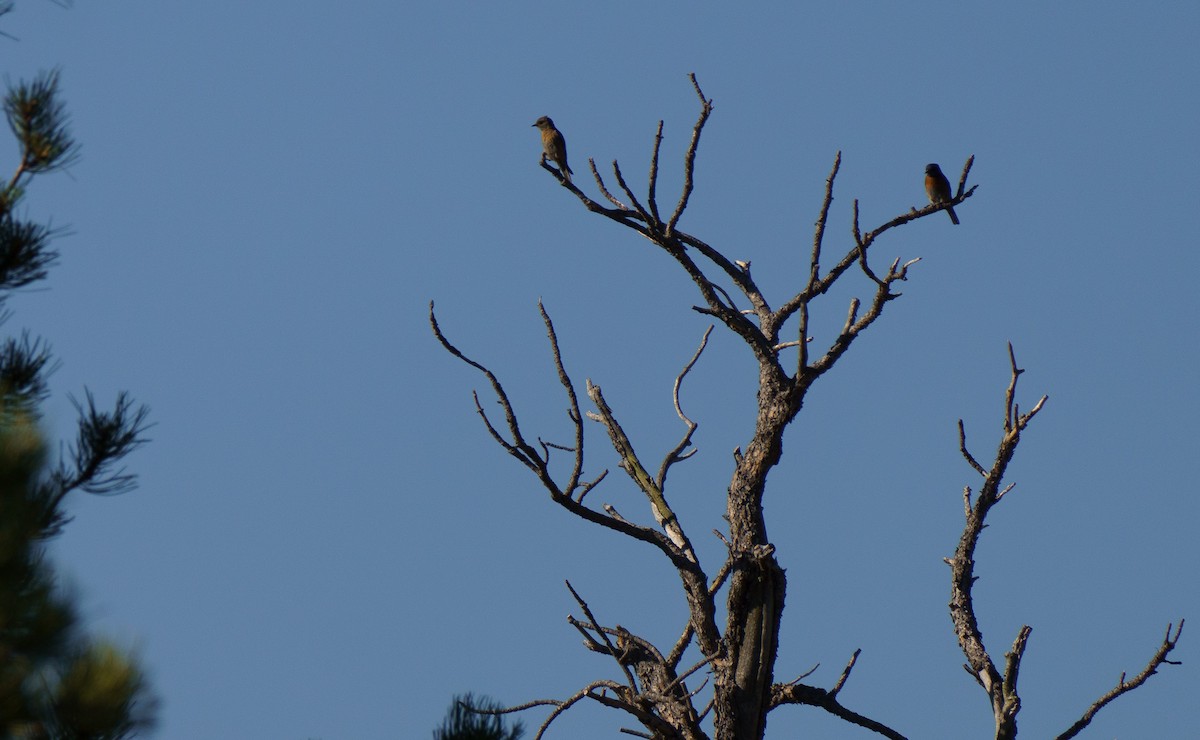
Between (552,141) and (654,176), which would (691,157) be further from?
(552,141)

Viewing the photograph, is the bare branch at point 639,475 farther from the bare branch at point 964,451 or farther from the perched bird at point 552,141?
the perched bird at point 552,141

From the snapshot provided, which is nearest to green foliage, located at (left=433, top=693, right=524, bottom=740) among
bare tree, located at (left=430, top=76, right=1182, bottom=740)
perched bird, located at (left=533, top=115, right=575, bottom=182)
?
bare tree, located at (left=430, top=76, right=1182, bottom=740)

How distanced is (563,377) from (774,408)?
0.79m

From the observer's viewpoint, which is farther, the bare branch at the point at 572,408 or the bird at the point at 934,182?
the bird at the point at 934,182

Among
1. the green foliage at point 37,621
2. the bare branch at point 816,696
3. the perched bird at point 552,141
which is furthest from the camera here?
the perched bird at point 552,141

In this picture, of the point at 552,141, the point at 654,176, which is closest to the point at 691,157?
the point at 654,176

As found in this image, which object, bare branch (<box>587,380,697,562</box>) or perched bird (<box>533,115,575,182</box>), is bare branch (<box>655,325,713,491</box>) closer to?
bare branch (<box>587,380,697,562</box>)

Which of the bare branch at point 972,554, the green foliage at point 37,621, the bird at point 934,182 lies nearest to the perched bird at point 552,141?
the bird at point 934,182

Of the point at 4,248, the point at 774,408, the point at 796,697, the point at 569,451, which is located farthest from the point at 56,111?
the point at 796,697

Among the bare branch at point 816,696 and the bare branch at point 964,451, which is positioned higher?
the bare branch at point 964,451

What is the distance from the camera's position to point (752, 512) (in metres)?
5.52

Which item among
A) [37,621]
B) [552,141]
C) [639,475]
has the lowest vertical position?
[37,621]

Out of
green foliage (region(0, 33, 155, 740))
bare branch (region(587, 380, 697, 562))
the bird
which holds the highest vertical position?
the bird

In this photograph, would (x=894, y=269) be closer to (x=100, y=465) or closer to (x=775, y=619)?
(x=775, y=619)
